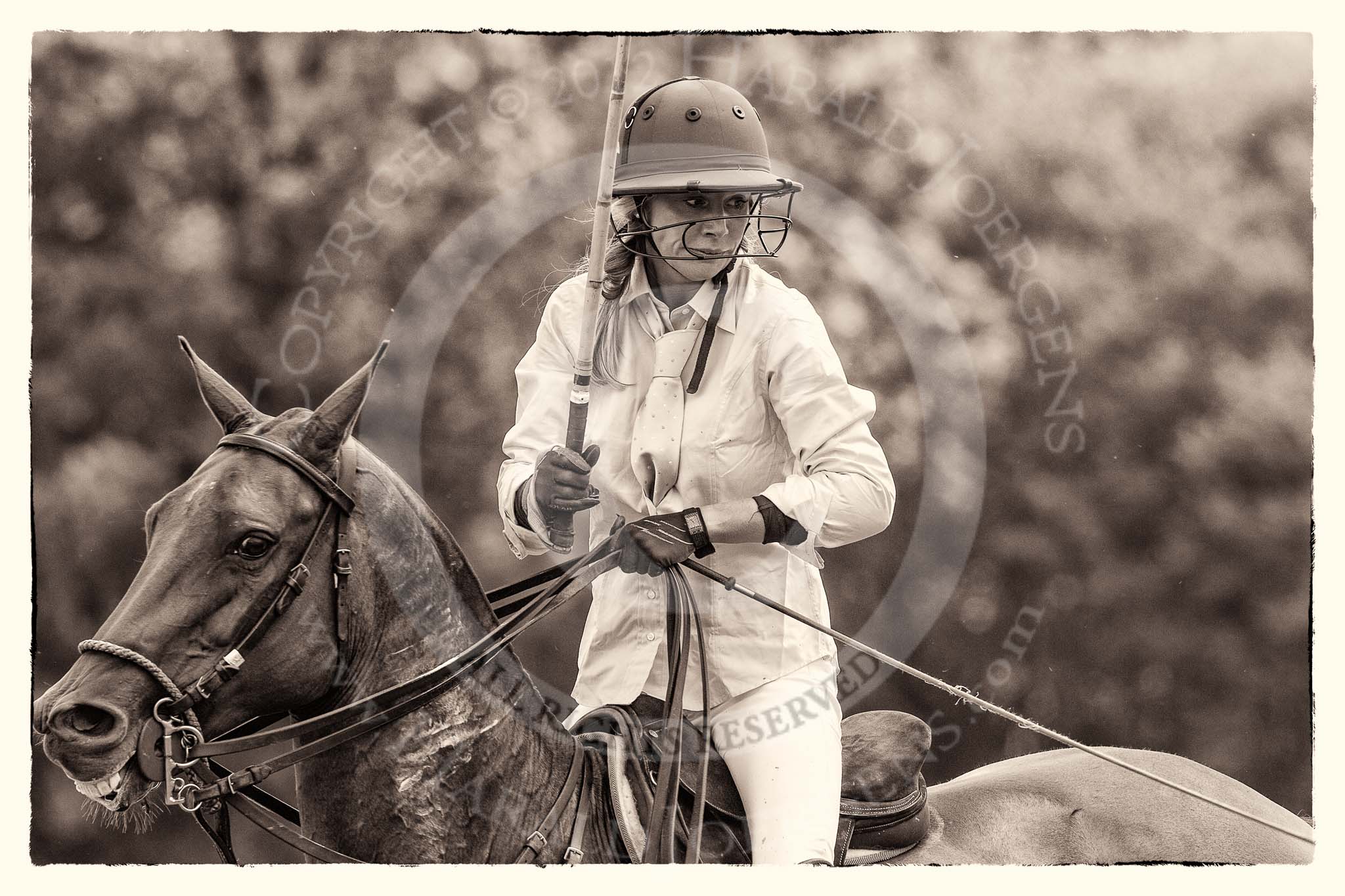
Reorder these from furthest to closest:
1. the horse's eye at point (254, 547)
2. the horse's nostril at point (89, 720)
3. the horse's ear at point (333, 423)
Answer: the horse's ear at point (333, 423) < the horse's eye at point (254, 547) < the horse's nostril at point (89, 720)

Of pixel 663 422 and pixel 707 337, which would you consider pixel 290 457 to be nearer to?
pixel 663 422

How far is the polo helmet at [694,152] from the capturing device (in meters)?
3.06

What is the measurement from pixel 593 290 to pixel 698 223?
0.31m

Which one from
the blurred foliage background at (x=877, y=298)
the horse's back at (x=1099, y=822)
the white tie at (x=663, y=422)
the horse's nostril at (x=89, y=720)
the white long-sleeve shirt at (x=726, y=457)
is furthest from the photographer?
the blurred foliage background at (x=877, y=298)

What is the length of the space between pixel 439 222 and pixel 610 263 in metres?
1.87

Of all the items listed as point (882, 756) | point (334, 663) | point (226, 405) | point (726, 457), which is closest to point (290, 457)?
point (226, 405)

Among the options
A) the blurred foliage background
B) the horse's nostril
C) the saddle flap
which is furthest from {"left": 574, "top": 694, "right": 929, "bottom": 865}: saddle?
the blurred foliage background

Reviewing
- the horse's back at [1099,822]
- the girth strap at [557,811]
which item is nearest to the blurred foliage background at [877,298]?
the horse's back at [1099,822]

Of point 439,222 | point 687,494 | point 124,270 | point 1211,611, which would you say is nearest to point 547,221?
point 439,222

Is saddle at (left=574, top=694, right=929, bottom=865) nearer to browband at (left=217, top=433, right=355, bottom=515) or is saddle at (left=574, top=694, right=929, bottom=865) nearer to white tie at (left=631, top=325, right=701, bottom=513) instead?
white tie at (left=631, top=325, right=701, bottom=513)

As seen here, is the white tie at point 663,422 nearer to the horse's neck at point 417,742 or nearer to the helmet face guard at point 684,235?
the helmet face guard at point 684,235

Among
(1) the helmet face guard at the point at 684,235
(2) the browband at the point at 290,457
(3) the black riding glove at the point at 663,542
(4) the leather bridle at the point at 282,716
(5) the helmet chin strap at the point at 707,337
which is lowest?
(4) the leather bridle at the point at 282,716

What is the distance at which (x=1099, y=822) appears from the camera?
11.4 ft

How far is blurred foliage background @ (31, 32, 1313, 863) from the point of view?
15.9ft
